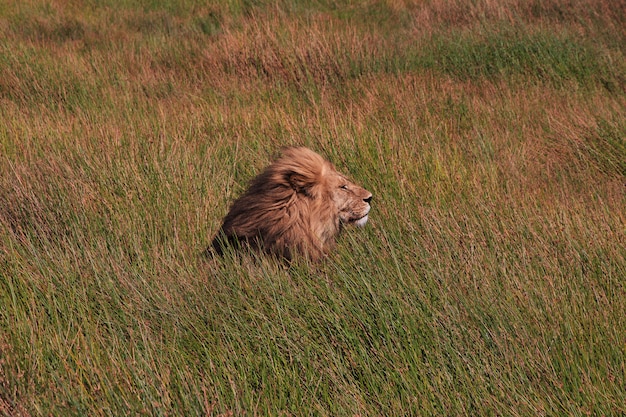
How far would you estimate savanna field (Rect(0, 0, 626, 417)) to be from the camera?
2330 mm

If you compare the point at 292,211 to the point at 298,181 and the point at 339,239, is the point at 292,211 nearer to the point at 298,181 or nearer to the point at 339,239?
the point at 298,181

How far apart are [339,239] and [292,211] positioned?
305mm

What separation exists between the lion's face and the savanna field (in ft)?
Result: 0.37

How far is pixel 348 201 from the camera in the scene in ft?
11.9

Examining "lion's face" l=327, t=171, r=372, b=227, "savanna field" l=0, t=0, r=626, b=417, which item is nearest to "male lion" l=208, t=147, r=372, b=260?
"lion's face" l=327, t=171, r=372, b=227

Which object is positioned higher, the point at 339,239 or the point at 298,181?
the point at 298,181

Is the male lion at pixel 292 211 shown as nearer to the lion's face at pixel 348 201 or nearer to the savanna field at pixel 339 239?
the lion's face at pixel 348 201

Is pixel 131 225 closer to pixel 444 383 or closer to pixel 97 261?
pixel 97 261

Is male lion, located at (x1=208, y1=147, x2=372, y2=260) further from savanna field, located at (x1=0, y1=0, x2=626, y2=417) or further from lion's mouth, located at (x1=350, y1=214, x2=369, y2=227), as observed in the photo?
savanna field, located at (x1=0, y1=0, x2=626, y2=417)

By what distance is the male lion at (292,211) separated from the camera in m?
3.36

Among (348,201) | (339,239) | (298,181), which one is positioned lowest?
(339,239)

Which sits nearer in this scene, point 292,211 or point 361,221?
point 292,211

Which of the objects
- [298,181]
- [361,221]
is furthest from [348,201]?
[298,181]

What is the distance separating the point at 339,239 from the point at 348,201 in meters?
0.21
